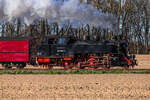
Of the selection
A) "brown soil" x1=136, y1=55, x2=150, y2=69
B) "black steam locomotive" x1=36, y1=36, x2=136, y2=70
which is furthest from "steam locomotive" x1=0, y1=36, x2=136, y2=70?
"brown soil" x1=136, y1=55, x2=150, y2=69

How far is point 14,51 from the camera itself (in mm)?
22344

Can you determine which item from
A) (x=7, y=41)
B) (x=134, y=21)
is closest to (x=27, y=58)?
(x=7, y=41)

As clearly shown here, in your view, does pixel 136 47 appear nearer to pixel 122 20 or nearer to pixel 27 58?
pixel 122 20

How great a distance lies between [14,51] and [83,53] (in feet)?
19.5

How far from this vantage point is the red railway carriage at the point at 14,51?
2222 centimetres

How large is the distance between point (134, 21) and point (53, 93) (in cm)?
2827

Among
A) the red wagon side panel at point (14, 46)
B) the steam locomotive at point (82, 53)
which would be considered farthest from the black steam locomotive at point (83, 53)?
the red wagon side panel at point (14, 46)

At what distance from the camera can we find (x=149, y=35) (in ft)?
123

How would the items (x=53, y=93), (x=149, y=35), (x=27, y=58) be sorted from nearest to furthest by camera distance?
1. (x=53, y=93)
2. (x=27, y=58)
3. (x=149, y=35)

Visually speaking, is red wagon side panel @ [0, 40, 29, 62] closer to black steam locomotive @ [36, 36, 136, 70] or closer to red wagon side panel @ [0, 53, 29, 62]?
red wagon side panel @ [0, 53, 29, 62]

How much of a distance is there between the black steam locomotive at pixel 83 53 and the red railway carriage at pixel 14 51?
1728 millimetres

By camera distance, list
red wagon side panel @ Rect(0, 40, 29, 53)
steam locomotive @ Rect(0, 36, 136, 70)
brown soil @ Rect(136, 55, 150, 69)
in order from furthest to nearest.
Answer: brown soil @ Rect(136, 55, 150, 69) < red wagon side panel @ Rect(0, 40, 29, 53) < steam locomotive @ Rect(0, 36, 136, 70)

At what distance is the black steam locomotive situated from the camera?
20.2 metres

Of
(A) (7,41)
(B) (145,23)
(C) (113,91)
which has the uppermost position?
(B) (145,23)
